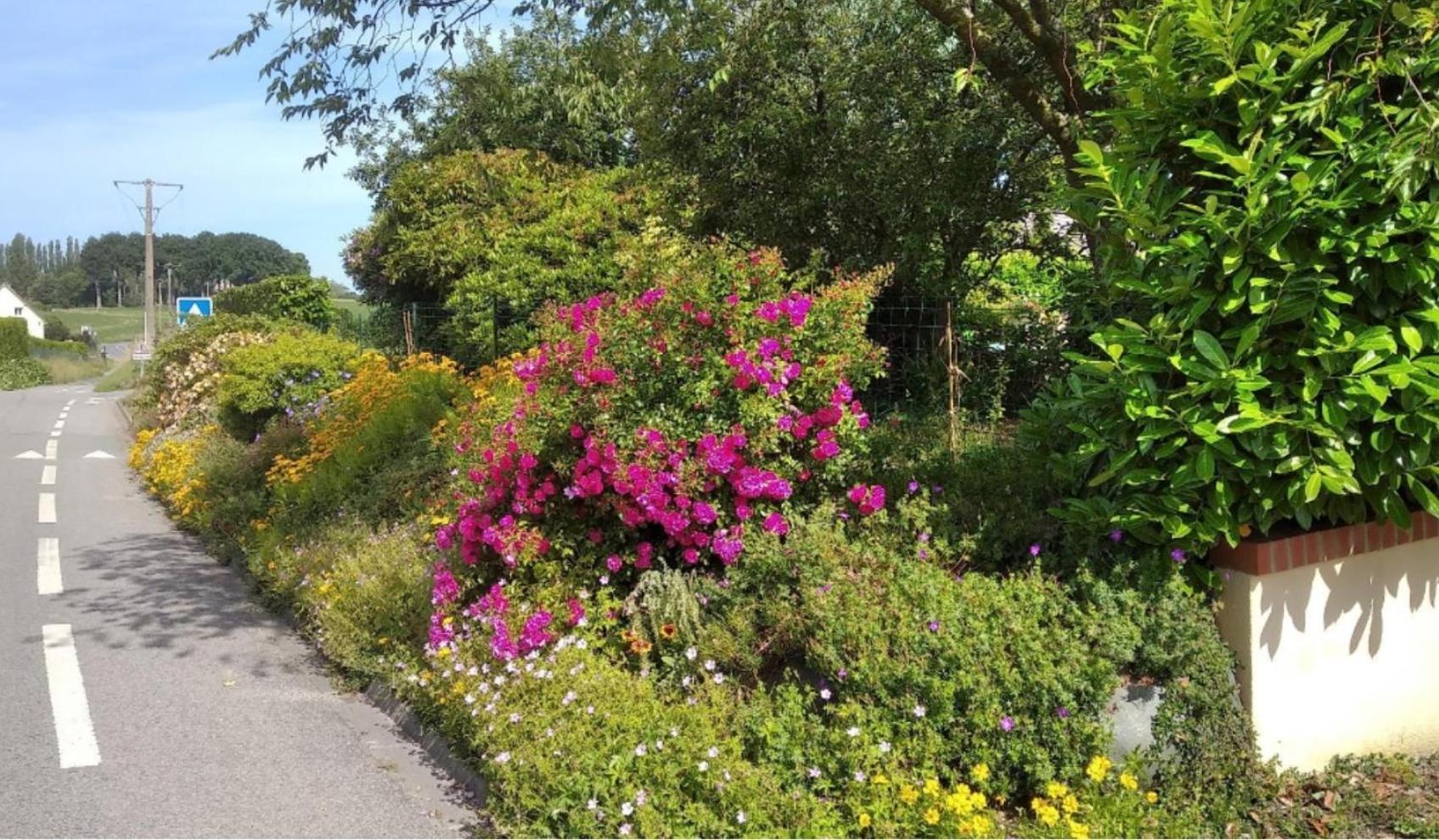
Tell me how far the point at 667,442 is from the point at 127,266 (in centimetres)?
14280

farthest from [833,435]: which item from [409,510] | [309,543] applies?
[309,543]

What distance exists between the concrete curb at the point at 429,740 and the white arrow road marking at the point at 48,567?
12.3ft

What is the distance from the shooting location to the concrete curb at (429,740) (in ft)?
14.4

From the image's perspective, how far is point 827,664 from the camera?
3.95m

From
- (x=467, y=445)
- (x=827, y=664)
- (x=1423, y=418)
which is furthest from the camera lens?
(x=467, y=445)

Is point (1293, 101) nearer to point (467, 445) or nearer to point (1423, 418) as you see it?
point (1423, 418)

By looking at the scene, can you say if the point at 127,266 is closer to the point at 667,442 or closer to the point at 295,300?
the point at 295,300

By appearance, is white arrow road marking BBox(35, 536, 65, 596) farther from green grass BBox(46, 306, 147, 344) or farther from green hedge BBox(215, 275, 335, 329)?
green grass BBox(46, 306, 147, 344)

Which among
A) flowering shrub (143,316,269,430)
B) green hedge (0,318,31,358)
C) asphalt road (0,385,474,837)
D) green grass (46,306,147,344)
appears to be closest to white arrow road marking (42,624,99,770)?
asphalt road (0,385,474,837)

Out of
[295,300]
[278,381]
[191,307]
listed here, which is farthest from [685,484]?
[191,307]

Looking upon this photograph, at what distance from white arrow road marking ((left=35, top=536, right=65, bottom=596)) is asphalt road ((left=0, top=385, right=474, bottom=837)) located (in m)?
0.03

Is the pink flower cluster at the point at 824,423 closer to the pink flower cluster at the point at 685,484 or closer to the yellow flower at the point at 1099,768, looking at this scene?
the pink flower cluster at the point at 685,484

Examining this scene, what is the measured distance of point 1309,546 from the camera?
4062 mm

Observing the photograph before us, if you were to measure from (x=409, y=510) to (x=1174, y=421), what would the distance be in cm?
567
